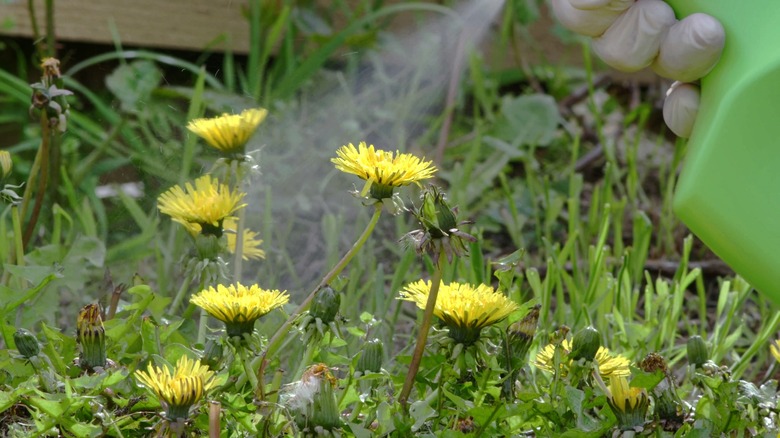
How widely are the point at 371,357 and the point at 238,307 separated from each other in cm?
13

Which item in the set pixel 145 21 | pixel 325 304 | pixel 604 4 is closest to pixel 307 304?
pixel 325 304

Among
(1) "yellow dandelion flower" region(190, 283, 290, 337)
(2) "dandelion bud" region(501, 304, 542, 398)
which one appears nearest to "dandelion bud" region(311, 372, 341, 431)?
(1) "yellow dandelion flower" region(190, 283, 290, 337)

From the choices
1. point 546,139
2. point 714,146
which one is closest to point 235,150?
point 714,146

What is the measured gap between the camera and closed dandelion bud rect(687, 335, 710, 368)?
41.4 inches

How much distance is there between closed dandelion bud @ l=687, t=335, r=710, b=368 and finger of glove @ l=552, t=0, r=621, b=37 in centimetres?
32

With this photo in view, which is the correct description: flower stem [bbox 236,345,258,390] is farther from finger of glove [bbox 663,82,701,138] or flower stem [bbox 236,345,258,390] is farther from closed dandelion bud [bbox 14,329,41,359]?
finger of glove [bbox 663,82,701,138]

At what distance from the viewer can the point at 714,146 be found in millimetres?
931

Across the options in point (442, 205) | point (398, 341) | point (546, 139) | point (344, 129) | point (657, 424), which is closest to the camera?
point (442, 205)

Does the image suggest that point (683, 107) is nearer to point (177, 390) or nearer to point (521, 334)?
point (521, 334)

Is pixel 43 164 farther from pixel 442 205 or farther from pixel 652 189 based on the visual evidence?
pixel 652 189

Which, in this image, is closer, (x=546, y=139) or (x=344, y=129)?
(x=344, y=129)

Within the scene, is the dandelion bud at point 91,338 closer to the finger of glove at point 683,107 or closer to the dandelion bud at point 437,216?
the dandelion bud at point 437,216

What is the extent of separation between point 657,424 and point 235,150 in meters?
0.49

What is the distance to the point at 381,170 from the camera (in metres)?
0.88
